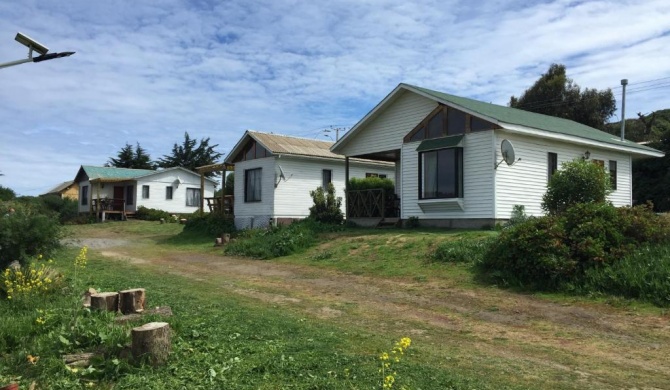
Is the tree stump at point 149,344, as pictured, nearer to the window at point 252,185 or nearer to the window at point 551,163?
the window at point 551,163

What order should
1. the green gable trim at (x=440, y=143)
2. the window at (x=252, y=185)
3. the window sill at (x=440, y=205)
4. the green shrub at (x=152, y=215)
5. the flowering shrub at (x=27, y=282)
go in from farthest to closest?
the green shrub at (x=152, y=215) < the window at (x=252, y=185) < the green gable trim at (x=440, y=143) < the window sill at (x=440, y=205) < the flowering shrub at (x=27, y=282)

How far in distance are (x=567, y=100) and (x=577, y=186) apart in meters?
28.9

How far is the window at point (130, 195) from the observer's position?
41.3m

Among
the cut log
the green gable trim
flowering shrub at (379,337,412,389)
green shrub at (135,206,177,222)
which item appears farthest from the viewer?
green shrub at (135,206,177,222)

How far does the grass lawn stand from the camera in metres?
5.25

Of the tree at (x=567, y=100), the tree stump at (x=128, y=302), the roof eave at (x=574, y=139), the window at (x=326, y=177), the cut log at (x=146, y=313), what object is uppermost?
the tree at (x=567, y=100)

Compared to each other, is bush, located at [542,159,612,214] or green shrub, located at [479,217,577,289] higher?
bush, located at [542,159,612,214]

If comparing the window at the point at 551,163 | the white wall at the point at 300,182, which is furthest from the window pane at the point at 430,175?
the white wall at the point at 300,182

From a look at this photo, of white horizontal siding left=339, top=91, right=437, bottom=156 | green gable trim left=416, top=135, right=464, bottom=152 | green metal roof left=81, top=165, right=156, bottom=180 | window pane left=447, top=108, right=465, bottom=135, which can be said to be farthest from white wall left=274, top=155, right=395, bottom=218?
green metal roof left=81, top=165, right=156, bottom=180

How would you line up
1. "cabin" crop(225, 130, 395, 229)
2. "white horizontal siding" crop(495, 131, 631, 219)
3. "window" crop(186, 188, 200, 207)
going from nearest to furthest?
"white horizontal siding" crop(495, 131, 631, 219) < "cabin" crop(225, 130, 395, 229) < "window" crop(186, 188, 200, 207)

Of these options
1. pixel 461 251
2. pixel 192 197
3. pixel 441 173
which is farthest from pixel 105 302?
pixel 192 197

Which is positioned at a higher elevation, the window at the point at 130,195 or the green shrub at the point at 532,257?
the window at the point at 130,195

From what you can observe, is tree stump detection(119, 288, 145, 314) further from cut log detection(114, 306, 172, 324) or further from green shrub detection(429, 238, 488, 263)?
green shrub detection(429, 238, 488, 263)

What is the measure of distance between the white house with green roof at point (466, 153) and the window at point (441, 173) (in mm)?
33
